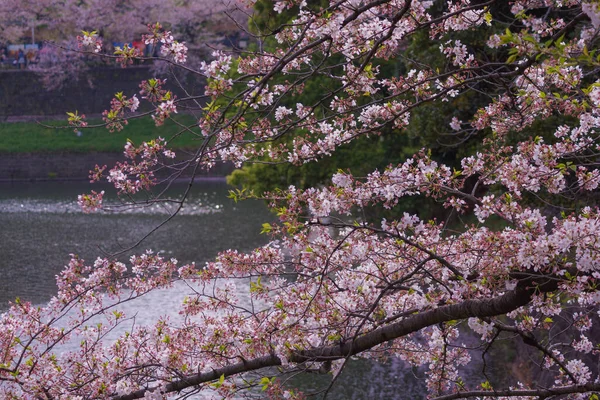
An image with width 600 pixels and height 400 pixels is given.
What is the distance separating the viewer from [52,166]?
42.1m

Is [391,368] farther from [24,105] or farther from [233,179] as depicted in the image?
[24,105]

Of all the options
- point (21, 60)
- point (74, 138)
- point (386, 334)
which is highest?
point (21, 60)

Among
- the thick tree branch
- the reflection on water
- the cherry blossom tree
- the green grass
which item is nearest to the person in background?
the green grass

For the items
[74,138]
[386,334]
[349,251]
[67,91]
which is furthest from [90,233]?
[67,91]

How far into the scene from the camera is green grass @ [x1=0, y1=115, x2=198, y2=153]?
42.2 metres

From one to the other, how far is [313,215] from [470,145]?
1077cm

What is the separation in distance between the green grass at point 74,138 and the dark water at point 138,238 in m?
4.38

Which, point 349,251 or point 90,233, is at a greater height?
point 90,233

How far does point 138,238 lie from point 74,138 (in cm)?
1976

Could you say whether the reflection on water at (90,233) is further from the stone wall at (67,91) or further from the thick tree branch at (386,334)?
the stone wall at (67,91)

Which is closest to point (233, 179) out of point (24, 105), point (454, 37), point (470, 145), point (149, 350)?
point (470, 145)

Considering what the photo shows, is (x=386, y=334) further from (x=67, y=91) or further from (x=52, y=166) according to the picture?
(x=67, y=91)

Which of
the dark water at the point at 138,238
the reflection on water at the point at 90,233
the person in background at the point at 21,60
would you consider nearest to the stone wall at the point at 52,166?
the dark water at the point at 138,238

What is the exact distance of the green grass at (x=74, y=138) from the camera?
42.2m
